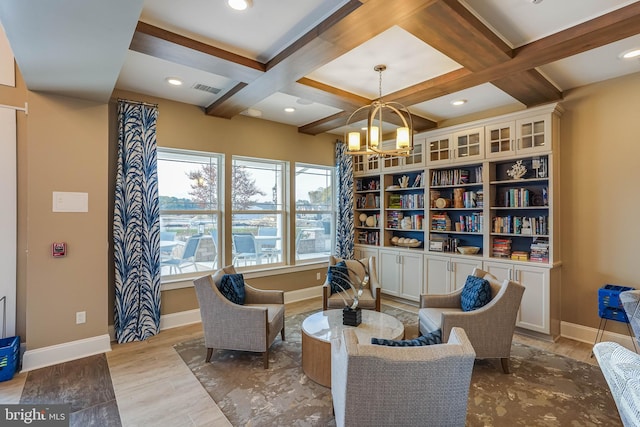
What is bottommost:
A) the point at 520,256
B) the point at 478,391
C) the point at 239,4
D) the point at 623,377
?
the point at 478,391

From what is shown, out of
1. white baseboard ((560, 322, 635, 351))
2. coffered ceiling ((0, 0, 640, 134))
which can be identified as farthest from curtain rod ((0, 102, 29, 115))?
white baseboard ((560, 322, 635, 351))

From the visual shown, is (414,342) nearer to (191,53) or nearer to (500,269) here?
(191,53)

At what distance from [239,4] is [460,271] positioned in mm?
3960

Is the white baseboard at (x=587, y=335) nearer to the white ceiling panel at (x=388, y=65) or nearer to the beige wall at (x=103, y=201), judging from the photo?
the beige wall at (x=103, y=201)

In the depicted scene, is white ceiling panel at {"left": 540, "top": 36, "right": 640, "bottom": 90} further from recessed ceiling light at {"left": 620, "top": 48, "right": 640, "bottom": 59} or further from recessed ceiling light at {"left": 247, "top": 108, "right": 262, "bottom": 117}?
recessed ceiling light at {"left": 247, "top": 108, "right": 262, "bottom": 117}

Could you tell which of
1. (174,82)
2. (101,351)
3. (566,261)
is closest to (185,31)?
(174,82)

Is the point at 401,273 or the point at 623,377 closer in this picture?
the point at 623,377

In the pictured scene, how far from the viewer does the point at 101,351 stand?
3221 millimetres

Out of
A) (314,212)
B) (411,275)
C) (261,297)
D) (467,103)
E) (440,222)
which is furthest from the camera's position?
(314,212)

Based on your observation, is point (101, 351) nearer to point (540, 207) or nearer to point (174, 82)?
point (174, 82)

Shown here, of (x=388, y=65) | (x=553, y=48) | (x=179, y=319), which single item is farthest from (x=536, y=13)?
(x=179, y=319)

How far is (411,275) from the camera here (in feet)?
15.9

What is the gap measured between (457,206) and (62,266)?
4.76 metres

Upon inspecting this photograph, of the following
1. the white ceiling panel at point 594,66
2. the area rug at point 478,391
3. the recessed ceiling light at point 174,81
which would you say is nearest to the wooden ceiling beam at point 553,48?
the white ceiling panel at point 594,66
